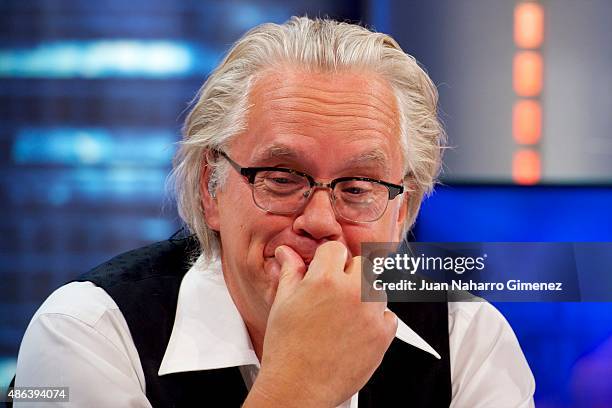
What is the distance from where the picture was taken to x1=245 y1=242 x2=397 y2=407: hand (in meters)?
1.40

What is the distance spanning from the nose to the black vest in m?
0.37

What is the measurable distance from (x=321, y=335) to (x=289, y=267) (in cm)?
16

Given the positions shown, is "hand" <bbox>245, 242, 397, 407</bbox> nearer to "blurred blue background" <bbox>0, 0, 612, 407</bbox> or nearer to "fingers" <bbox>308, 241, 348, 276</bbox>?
"fingers" <bbox>308, 241, 348, 276</bbox>

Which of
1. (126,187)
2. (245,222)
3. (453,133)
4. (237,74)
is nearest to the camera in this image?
(245,222)

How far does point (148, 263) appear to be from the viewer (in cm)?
185

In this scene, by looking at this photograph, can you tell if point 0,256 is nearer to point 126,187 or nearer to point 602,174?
point 126,187

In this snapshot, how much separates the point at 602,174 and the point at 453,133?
2.11 ft

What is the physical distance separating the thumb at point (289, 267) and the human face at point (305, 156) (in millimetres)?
22

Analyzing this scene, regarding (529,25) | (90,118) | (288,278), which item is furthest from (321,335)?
(90,118)

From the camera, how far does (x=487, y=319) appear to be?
1.91 meters

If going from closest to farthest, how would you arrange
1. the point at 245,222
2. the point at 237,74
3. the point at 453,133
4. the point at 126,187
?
the point at 245,222, the point at 237,74, the point at 453,133, the point at 126,187

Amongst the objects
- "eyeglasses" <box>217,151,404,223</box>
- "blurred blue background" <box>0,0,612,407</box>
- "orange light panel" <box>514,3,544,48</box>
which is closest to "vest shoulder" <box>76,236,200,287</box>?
"eyeglasses" <box>217,151,404,223</box>

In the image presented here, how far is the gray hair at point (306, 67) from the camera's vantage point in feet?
5.68

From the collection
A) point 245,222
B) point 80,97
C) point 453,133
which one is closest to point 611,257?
point 245,222
